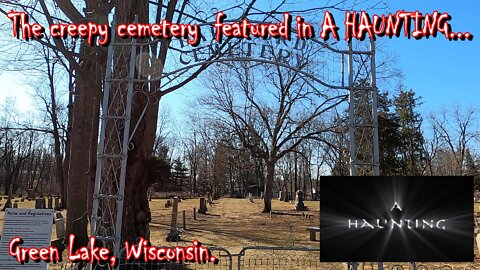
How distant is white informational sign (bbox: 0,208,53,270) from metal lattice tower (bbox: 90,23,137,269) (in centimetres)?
67

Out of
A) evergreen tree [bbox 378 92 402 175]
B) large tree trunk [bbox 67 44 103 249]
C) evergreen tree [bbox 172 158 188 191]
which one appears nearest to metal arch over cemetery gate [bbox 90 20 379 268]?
large tree trunk [bbox 67 44 103 249]

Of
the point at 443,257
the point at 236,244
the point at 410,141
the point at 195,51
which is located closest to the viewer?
the point at 443,257

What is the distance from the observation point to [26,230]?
19.5ft

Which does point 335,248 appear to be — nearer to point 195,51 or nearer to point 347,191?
point 347,191

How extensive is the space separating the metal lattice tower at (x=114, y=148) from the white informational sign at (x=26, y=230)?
2.21 feet

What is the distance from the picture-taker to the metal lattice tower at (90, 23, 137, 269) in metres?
6.05

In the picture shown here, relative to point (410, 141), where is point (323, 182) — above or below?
below

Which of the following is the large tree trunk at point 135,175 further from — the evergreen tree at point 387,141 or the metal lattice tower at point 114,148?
the evergreen tree at point 387,141

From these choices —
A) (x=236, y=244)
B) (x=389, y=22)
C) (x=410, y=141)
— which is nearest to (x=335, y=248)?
(x=389, y=22)

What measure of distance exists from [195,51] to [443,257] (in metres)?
4.69

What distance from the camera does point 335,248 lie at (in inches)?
212

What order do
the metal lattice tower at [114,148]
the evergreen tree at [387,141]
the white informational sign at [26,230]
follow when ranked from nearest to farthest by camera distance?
the white informational sign at [26,230] < the metal lattice tower at [114,148] < the evergreen tree at [387,141]

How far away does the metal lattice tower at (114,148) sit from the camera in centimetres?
605

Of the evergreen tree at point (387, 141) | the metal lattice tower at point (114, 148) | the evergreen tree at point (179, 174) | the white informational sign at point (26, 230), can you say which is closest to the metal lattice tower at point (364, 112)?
the metal lattice tower at point (114, 148)
